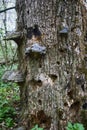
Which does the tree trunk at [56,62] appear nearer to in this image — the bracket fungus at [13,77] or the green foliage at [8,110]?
the bracket fungus at [13,77]

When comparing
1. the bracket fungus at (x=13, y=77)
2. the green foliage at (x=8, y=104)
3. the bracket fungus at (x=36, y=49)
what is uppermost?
the bracket fungus at (x=36, y=49)

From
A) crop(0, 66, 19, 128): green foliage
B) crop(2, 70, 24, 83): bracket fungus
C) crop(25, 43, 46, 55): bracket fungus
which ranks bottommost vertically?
crop(0, 66, 19, 128): green foliage

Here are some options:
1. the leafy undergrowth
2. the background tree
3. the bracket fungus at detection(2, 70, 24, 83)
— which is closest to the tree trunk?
the background tree

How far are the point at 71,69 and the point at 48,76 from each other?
316mm

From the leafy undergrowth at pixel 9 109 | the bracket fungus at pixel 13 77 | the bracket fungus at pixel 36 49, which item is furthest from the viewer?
the leafy undergrowth at pixel 9 109

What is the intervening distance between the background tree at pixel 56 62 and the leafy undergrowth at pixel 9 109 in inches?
36.5

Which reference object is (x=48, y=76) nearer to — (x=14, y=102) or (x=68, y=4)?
(x=68, y=4)

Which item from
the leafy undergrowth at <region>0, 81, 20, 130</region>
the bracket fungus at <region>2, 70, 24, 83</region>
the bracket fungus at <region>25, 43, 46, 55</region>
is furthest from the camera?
the leafy undergrowth at <region>0, 81, 20, 130</region>

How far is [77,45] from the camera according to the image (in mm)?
3547

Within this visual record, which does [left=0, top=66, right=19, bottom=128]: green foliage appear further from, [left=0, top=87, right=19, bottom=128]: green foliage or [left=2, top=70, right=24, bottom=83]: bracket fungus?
[left=2, top=70, right=24, bottom=83]: bracket fungus

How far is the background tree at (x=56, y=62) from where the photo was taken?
3.49 meters

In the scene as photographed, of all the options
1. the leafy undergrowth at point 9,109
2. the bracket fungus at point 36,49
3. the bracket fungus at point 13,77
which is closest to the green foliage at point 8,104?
the leafy undergrowth at point 9,109

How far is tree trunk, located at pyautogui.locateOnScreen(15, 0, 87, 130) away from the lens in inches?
137

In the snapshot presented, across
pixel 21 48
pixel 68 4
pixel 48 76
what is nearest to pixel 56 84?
pixel 48 76
